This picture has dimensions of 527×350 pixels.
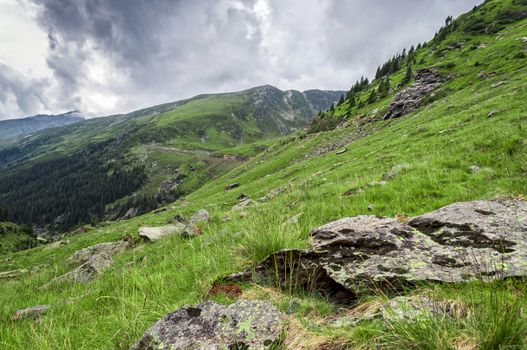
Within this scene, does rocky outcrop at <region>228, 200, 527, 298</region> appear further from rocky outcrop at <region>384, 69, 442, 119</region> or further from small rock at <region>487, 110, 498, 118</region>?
rocky outcrop at <region>384, 69, 442, 119</region>

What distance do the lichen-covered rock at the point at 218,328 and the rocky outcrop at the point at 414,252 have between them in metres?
0.82

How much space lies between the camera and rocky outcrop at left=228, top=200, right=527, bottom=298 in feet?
11.3

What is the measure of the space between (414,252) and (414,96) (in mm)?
55716

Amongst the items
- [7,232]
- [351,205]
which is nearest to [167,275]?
[351,205]

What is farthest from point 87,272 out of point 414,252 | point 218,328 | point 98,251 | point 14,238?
point 14,238

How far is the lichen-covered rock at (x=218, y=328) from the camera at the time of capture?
284 cm

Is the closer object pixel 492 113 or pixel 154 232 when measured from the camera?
pixel 154 232

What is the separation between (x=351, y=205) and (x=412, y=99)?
166 ft

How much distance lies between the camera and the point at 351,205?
8.21 m

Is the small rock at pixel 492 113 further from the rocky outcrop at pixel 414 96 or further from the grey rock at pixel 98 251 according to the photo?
the rocky outcrop at pixel 414 96

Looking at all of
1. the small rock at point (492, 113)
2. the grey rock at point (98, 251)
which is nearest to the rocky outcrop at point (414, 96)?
the small rock at point (492, 113)

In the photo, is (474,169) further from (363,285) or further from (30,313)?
(30,313)


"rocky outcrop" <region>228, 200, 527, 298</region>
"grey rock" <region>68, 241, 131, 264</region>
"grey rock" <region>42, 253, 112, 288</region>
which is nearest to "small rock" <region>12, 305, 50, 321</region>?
"grey rock" <region>42, 253, 112, 288</region>

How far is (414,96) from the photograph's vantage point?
5072cm
